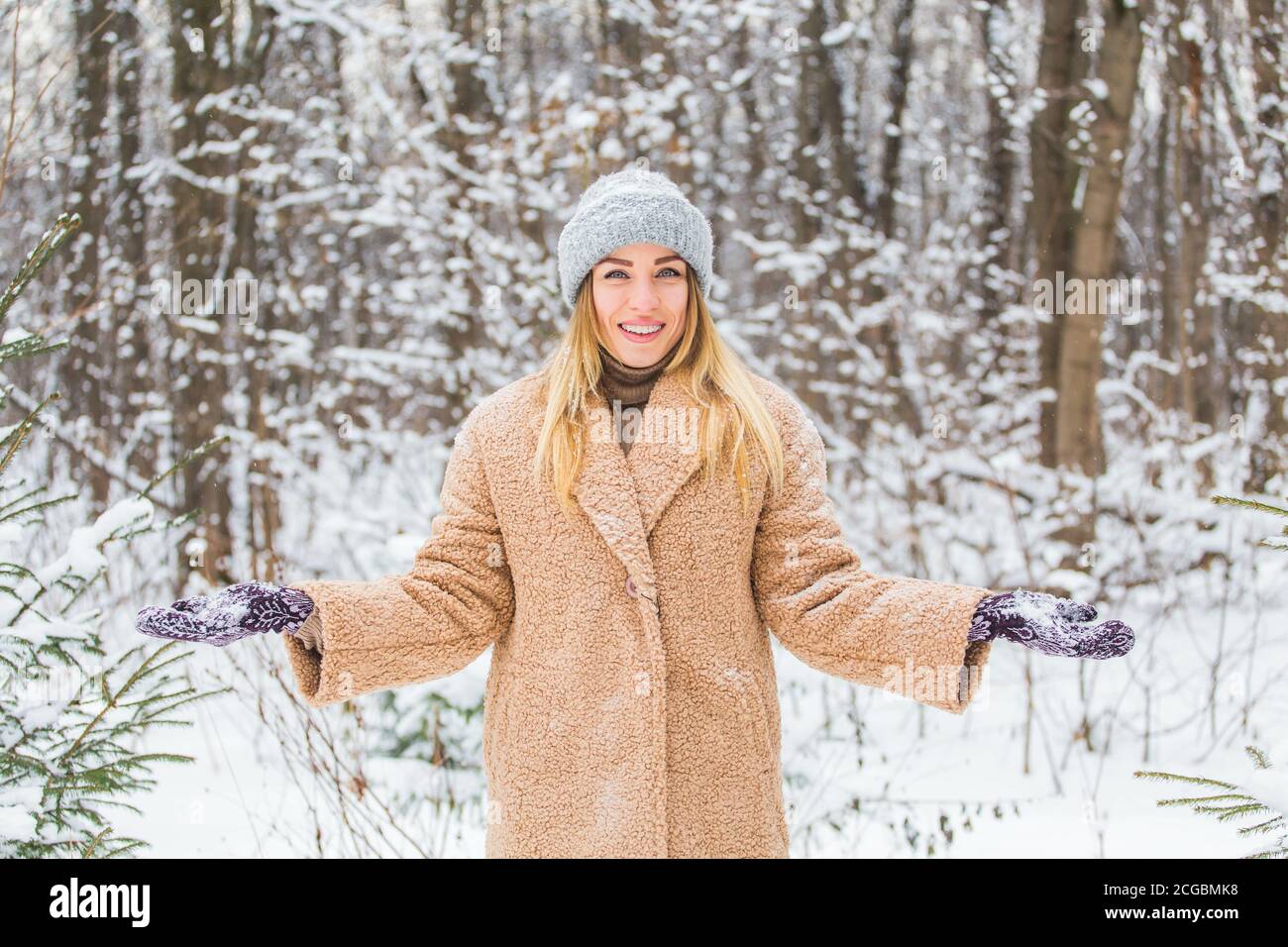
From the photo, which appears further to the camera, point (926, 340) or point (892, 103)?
point (892, 103)

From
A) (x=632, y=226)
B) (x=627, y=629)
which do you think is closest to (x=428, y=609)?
(x=627, y=629)

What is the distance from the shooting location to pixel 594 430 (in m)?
2.15

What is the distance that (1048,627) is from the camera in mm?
1797

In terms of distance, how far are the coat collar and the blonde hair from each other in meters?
0.02

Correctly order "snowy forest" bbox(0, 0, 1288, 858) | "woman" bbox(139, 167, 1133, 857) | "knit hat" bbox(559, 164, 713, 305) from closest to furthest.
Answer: "woman" bbox(139, 167, 1133, 857) → "knit hat" bbox(559, 164, 713, 305) → "snowy forest" bbox(0, 0, 1288, 858)

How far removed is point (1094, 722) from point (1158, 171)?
9613mm

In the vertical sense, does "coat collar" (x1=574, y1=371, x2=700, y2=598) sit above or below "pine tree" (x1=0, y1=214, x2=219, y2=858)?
above

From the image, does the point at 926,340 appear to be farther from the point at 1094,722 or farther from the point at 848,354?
the point at 1094,722

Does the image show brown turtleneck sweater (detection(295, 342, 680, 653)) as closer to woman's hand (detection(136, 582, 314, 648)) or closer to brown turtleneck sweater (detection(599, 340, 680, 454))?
brown turtleneck sweater (detection(599, 340, 680, 454))

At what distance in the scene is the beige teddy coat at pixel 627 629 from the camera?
2025 millimetres

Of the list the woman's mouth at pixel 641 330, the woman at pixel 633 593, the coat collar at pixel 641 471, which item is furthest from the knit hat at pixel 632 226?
the coat collar at pixel 641 471

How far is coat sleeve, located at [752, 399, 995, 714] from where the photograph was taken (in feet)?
6.27

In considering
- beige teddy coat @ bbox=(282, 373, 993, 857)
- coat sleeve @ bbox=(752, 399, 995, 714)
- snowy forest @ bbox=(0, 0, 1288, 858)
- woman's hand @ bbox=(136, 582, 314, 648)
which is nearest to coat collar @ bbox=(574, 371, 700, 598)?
beige teddy coat @ bbox=(282, 373, 993, 857)

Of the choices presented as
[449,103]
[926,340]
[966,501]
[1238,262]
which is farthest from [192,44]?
[1238,262]
